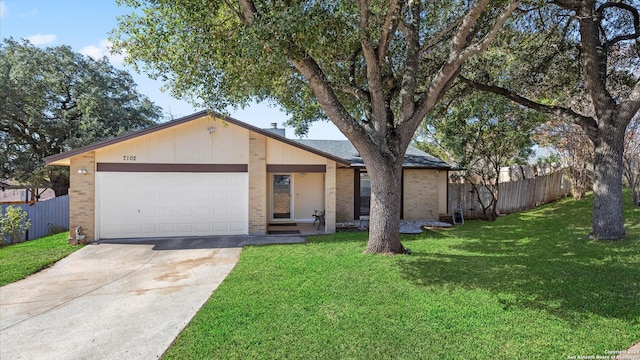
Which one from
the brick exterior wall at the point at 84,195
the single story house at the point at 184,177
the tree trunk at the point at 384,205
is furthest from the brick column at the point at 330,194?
the brick exterior wall at the point at 84,195

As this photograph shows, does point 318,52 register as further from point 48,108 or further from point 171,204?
point 48,108

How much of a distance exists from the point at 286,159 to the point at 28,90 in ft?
54.0

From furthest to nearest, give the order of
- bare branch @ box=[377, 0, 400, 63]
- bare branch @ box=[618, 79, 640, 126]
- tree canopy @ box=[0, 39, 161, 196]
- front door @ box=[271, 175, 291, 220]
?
tree canopy @ box=[0, 39, 161, 196], front door @ box=[271, 175, 291, 220], bare branch @ box=[618, 79, 640, 126], bare branch @ box=[377, 0, 400, 63]

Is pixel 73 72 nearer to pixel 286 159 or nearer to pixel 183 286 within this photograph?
pixel 286 159

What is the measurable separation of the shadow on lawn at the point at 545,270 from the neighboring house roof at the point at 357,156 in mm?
4638

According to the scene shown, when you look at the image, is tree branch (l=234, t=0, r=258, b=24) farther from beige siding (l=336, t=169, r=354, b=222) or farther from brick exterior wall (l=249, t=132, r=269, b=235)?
beige siding (l=336, t=169, r=354, b=222)

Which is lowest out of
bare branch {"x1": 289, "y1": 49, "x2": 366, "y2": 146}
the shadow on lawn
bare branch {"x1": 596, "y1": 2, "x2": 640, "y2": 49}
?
the shadow on lawn

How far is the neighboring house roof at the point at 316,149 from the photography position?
32.1 ft

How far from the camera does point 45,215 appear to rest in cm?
1287

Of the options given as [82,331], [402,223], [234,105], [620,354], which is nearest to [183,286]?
[82,331]

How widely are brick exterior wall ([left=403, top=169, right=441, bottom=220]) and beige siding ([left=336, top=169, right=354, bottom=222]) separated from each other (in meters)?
2.58

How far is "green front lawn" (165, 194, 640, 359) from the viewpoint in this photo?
12.1 feet

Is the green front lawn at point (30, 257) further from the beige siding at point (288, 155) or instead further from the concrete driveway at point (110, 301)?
the beige siding at point (288, 155)

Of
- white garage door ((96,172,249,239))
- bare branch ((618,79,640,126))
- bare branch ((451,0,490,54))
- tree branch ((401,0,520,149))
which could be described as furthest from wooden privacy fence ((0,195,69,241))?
bare branch ((618,79,640,126))
